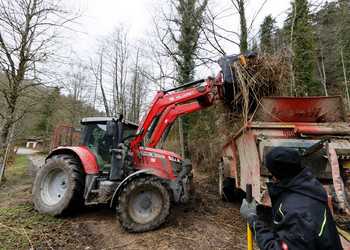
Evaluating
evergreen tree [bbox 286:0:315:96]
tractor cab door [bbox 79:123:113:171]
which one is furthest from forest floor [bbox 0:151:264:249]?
evergreen tree [bbox 286:0:315:96]

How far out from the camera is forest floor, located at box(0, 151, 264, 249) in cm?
293

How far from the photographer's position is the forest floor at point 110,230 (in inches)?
115

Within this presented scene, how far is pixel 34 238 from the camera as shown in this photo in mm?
3014

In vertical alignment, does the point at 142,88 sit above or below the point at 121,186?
above

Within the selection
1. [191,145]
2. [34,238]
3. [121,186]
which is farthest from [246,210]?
[191,145]

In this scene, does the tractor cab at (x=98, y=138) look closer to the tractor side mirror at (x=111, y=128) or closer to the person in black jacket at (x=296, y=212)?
the tractor side mirror at (x=111, y=128)

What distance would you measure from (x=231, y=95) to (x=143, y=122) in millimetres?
1955

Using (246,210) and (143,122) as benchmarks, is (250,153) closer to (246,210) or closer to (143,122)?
(246,210)

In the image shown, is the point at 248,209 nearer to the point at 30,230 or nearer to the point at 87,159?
the point at 87,159

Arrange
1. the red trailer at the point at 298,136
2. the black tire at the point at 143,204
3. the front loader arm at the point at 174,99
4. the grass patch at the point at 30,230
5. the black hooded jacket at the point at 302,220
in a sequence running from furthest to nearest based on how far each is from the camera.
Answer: the front loader arm at the point at 174,99 → the black tire at the point at 143,204 → the grass patch at the point at 30,230 → the red trailer at the point at 298,136 → the black hooded jacket at the point at 302,220

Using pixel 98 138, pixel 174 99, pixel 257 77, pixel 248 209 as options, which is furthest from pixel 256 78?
pixel 98 138

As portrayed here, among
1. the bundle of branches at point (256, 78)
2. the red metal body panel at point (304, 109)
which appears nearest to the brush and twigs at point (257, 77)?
the bundle of branches at point (256, 78)

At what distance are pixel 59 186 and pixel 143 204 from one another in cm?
212

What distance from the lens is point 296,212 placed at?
119 cm
